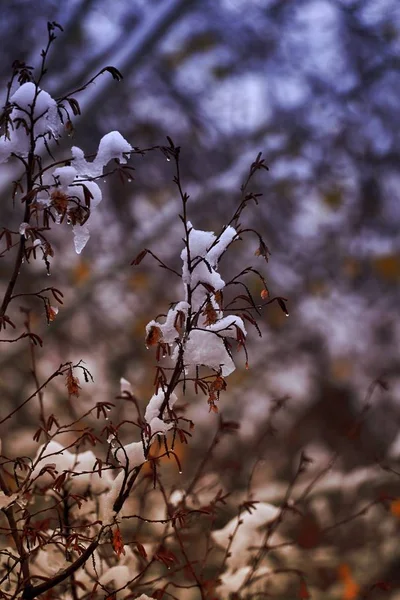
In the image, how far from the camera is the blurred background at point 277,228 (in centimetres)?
394

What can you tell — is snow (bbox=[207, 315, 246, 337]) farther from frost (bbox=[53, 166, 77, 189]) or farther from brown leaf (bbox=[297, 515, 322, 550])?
brown leaf (bbox=[297, 515, 322, 550])

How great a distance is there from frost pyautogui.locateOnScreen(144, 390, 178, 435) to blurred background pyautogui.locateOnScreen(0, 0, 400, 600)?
267 centimetres

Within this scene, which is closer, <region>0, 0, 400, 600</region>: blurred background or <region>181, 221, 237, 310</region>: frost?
<region>181, 221, 237, 310</region>: frost

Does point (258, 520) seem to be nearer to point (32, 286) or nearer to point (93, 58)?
point (93, 58)

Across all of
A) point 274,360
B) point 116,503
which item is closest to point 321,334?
point 274,360

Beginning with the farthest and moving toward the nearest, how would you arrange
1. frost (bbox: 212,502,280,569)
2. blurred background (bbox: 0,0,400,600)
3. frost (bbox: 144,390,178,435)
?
blurred background (bbox: 0,0,400,600)
frost (bbox: 212,502,280,569)
frost (bbox: 144,390,178,435)

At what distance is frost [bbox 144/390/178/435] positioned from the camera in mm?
843

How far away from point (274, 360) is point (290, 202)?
1.07 m

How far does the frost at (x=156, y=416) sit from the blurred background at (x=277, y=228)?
2.67m

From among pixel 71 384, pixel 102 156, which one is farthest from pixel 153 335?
pixel 102 156

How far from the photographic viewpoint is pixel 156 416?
2.84 ft

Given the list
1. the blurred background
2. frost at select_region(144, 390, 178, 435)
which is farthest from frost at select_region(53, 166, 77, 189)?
the blurred background

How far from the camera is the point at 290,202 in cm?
448

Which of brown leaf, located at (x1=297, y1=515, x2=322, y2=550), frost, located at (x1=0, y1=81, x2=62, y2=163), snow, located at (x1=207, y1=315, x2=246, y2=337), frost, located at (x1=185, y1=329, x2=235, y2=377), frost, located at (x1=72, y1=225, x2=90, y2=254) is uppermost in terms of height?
brown leaf, located at (x1=297, y1=515, x2=322, y2=550)
